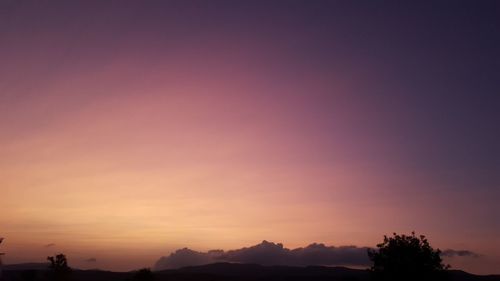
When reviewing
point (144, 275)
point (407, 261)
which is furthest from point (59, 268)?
point (407, 261)

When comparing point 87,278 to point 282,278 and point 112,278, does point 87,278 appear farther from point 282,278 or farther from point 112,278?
point 282,278

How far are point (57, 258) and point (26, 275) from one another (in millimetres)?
6754

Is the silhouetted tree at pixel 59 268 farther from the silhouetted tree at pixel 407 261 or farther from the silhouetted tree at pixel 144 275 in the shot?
the silhouetted tree at pixel 407 261

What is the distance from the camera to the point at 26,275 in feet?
222

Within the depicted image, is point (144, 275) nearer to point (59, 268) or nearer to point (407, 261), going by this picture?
point (59, 268)

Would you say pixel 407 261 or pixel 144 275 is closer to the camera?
pixel 407 261

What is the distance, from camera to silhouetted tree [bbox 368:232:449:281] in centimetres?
4481

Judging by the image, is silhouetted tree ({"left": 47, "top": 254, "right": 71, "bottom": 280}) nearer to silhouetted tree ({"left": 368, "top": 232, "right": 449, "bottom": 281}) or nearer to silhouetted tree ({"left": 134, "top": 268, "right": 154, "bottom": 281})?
silhouetted tree ({"left": 134, "top": 268, "right": 154, "bottom": 281})

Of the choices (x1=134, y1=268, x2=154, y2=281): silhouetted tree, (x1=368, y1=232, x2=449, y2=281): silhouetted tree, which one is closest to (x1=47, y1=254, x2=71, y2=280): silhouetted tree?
(x1=134, y1=268, x2=154, y2=281): silhouetted tree

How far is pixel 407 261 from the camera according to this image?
45469 millimetres

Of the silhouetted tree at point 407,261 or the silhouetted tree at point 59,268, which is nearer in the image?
the silhouetted tree at point 407,261

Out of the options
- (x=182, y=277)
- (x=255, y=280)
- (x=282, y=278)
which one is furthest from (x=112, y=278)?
(x=282, y=278)

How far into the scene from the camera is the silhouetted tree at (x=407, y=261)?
4481 cm

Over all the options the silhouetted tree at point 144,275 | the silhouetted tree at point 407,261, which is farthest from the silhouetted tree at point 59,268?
the silhouetted tree at point 407,261
